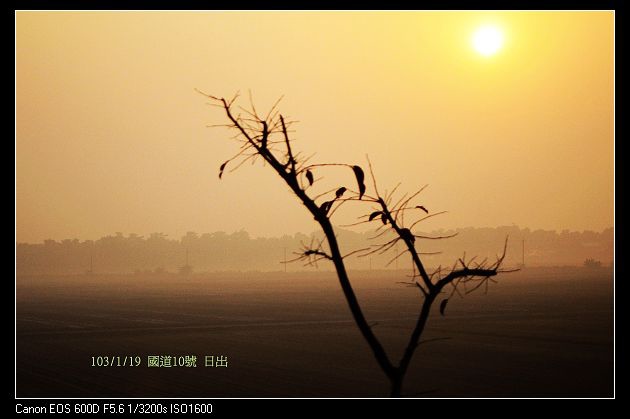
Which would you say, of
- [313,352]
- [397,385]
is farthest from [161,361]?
[397,385]

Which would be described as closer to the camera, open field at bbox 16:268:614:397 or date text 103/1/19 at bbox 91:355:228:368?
open field at bbox 16:268:614:397

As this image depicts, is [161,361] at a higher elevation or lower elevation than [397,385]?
lower

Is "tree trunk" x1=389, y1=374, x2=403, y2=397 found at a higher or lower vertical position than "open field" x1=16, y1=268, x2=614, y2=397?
higher

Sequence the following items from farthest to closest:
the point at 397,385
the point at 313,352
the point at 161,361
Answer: the point at 313,352 < the point at 161,361 < the point at 397,385

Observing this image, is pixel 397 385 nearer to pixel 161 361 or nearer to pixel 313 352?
pixel 161 361

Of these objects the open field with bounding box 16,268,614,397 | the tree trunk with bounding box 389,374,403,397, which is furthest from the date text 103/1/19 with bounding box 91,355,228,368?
the tree trunk with bounding box 389,374,403,397

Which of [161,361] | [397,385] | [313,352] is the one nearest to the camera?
[397,385]

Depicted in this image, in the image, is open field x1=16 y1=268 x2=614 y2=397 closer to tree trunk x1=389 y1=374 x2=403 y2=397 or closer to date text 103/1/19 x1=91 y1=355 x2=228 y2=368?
date text 103/1/19 x1=91 y1=355 x2=228 y2=368

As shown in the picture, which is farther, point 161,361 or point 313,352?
point 313,352

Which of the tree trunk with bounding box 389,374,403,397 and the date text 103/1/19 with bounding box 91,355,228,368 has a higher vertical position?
the tree trunk with bounding box 389,374,403,397

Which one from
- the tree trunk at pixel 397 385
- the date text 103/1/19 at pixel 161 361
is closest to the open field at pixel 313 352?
the date text 103/1/19 at pixel 161 361

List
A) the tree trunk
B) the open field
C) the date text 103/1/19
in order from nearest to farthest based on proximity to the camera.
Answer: the tree trunk < the open field < the date text 103/1/19

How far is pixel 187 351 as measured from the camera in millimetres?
33844

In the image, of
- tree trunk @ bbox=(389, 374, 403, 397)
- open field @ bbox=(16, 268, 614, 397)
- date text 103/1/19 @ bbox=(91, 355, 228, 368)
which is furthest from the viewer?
date text 103/1/19 @ bbox=(91, 355, 228, 368)
